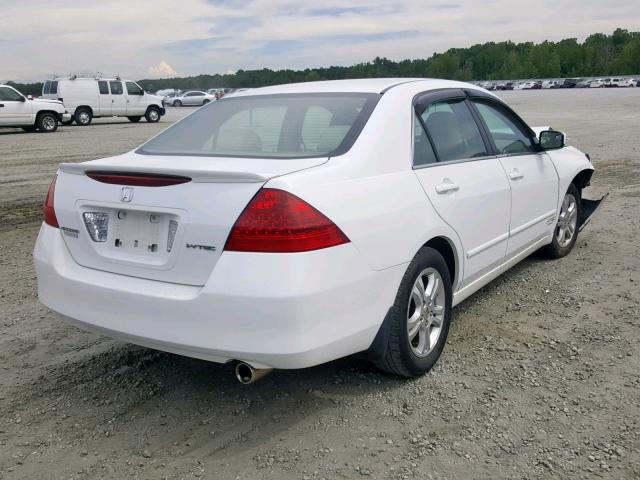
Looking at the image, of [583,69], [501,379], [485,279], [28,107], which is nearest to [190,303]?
[501,379]

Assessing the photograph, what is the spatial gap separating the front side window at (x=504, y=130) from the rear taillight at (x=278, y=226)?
2.16 m

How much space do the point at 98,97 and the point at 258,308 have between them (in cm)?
2746

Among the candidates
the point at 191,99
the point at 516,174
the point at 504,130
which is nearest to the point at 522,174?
the point at 516,174

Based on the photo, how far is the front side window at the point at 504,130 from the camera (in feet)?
14.7

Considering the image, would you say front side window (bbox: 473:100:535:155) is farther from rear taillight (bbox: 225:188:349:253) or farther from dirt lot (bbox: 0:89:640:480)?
rear taillight (bbox: 225:188:349:253)

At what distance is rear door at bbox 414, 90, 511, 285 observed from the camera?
356 cm

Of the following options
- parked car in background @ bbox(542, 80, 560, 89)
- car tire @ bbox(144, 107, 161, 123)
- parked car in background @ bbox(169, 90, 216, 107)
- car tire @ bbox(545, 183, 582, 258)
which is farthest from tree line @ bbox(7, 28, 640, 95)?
car tire @ bbox(545, 183, 582, 258)

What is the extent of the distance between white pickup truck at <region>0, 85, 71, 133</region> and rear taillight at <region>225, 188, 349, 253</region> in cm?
2257

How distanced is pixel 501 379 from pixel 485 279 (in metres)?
0.94

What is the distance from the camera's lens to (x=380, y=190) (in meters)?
3.10

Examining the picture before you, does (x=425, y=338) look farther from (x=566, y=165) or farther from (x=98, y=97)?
(x=98, y=97)

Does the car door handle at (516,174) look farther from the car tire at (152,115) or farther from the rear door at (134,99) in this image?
the car tire at (152,115)

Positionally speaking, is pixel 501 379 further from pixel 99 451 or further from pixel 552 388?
pixel 99 451

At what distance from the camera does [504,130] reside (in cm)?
468
